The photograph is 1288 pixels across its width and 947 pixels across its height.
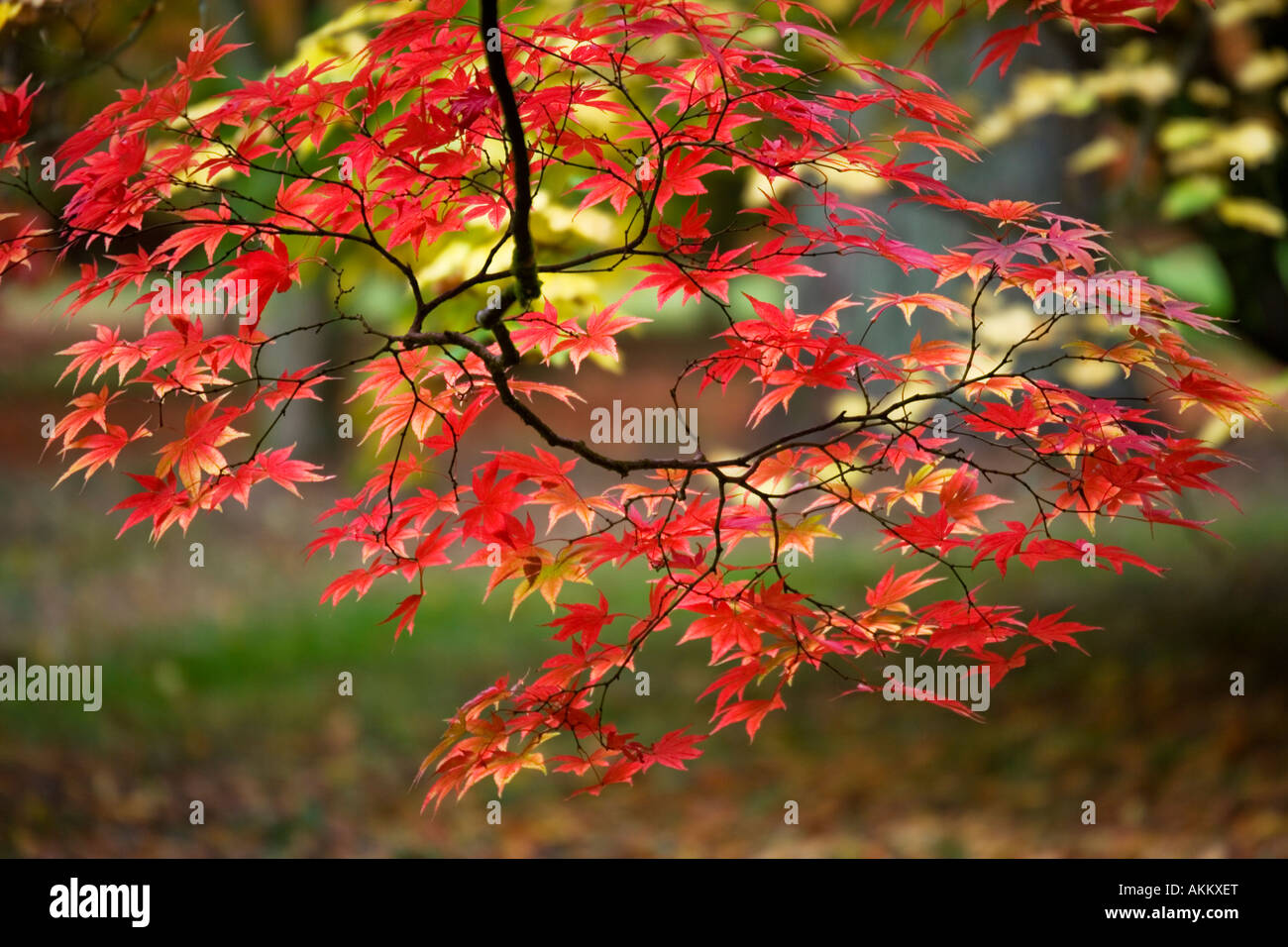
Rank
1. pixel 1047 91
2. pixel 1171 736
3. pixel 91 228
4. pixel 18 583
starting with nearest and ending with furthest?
pixel 91 228 → pixel 1047 91 → pixel 1171 736 → pixel 18 583

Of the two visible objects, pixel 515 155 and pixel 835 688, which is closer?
pixel 515 155

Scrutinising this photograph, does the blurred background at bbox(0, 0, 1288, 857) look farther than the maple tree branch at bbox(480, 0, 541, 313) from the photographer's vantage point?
Yes

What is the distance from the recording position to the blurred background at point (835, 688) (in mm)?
4203

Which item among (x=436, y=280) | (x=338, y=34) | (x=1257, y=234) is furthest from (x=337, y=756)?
(x=1257, y=234)

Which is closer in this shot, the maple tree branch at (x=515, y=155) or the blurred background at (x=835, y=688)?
the maple tree branch at (x=515, y=155)

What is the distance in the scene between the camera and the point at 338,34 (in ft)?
8.68

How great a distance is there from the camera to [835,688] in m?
5.57

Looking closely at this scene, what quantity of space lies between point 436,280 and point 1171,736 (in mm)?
3913

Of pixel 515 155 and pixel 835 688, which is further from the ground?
pixel 515 155

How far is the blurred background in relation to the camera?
4.20 m
